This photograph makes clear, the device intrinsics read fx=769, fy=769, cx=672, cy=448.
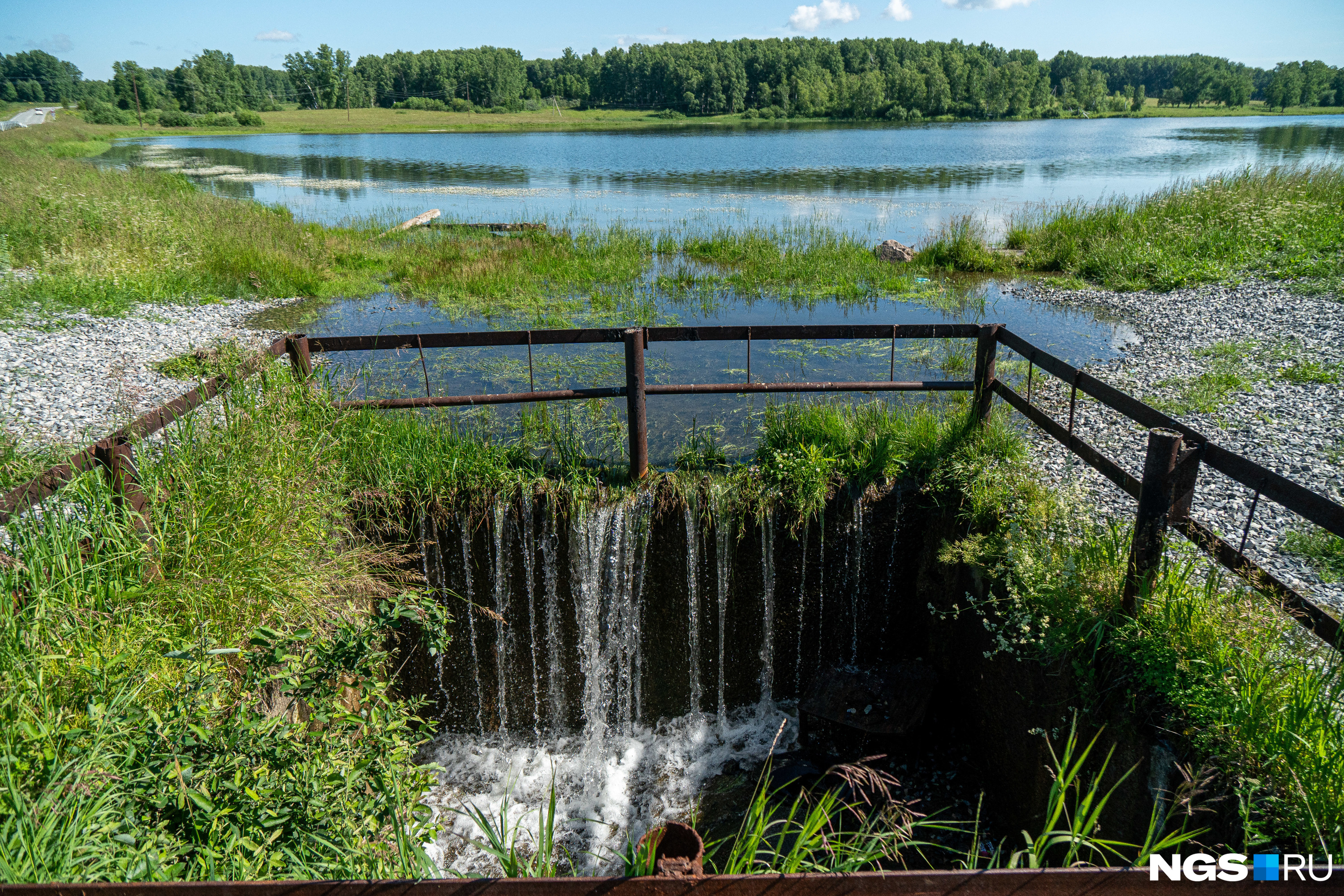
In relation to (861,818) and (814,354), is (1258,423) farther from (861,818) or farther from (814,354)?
(861,818)

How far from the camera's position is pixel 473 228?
20.4 metres

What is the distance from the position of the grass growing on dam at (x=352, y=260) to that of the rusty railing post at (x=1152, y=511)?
10002mm

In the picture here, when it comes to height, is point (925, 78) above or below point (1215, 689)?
above

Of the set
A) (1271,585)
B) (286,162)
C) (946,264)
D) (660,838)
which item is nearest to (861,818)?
(660,838)

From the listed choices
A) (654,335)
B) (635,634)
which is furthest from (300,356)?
(635,634)

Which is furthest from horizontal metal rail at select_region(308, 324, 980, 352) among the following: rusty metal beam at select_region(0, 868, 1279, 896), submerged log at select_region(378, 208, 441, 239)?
submerged log at select_region(378, 208, 441, 239)

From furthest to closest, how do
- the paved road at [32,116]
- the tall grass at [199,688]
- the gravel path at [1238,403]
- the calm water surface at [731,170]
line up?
the paved road at [32,116] → the calm water surface at [731,170] → the gravel path at [1238,403] → the tall grass at [199,688]

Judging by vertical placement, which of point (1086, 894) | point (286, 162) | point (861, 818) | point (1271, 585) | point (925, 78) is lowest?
point (861, 818)

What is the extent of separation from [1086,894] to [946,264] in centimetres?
1709

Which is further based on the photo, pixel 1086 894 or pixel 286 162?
pixel 286 162

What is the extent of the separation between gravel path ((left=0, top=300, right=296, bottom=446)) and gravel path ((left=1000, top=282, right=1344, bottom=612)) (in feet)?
25.4

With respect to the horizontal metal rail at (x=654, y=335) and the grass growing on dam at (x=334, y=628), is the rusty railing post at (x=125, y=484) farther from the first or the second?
the horizontal metal rail at (x=654, y=335)

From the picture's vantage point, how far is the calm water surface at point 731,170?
2514 cm

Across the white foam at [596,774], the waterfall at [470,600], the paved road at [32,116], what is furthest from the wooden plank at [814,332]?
the paved road at [32,116]
